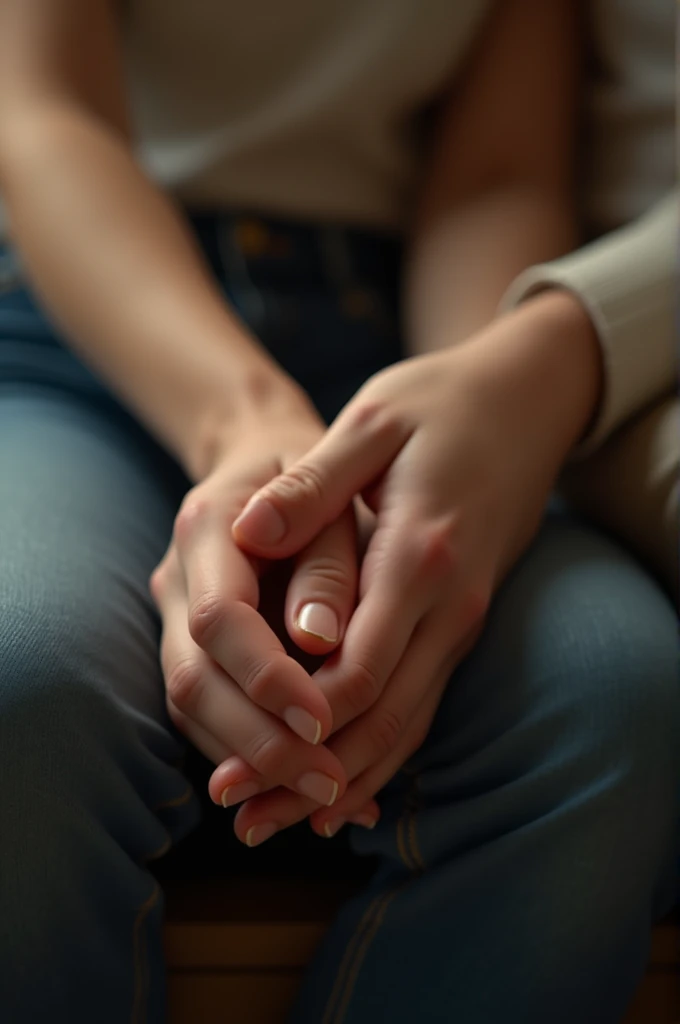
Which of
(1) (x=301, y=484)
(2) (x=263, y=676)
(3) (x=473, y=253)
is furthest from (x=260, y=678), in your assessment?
(3) (x=473, y=253)

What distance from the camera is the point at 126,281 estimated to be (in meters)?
0.65

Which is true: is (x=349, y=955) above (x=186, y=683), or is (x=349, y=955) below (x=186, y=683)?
below

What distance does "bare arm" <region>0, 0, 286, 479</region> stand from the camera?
622 mm

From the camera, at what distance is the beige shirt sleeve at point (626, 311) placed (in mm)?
622

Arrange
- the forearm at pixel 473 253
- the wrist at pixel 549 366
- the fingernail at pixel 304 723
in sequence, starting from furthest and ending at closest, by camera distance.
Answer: the forearm at pixel 473 253, the wrist at pixel 549 366, the fingernail at pixel 304 723

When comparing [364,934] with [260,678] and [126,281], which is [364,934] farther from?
[126,281]

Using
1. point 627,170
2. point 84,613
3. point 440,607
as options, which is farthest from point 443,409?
point 627,170

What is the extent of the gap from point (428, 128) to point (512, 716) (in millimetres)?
574

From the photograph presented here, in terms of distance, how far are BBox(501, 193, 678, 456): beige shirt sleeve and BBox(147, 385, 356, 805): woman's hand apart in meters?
0.20

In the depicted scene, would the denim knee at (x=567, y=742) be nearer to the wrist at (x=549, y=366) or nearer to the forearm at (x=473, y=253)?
the wrist at (x=549, y=366)

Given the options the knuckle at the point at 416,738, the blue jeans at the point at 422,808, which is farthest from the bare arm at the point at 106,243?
the knuckle at the point at 416,738

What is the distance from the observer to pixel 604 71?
2.78ft

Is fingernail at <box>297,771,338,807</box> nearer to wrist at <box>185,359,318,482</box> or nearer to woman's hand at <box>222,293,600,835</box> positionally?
woman's hand at <box>222,293,600,835</box>

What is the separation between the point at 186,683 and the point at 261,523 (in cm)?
8
